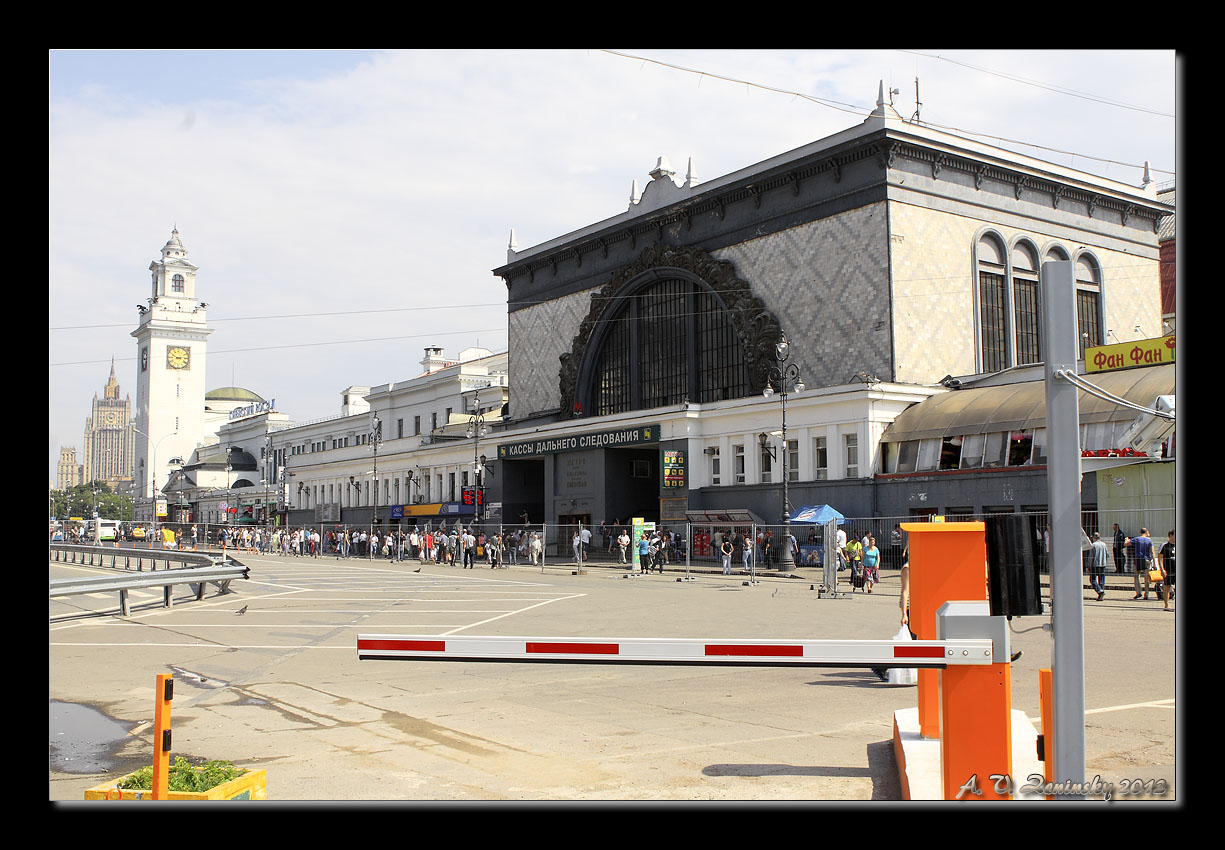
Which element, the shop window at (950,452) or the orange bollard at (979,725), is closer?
the orange bollard at (979,725)

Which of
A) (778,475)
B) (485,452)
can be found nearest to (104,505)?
(485,452)

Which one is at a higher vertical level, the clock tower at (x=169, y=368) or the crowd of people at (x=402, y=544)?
the clock tower at (x=169, y=368)

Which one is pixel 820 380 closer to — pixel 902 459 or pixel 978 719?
pixel 902 459

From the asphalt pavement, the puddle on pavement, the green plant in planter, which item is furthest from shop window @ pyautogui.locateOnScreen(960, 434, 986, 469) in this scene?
the green plant in planter

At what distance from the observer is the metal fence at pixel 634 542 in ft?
95.1

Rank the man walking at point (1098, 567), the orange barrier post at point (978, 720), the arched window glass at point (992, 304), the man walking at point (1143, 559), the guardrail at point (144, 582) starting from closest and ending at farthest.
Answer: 1. the orange barrier post at point (978, 720)
2. the guardrail at point (144, 582)
3. the man walking at point (1143, 559)
4. the man walking at point (1098, 567)
5. the arched window glass at point (992, 304)

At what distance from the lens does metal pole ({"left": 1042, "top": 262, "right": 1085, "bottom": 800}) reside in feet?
18.4

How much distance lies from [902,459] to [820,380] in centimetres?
646

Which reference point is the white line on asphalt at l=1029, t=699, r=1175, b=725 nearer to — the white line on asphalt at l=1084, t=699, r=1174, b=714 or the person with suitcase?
the white line on asphalt at l=1084, t=699, r=1174, b=714

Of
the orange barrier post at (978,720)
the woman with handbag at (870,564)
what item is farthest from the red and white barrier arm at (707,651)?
the woman with handbag at (870,564)

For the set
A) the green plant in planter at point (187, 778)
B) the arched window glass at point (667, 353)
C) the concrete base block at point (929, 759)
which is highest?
the arched window glass at point (667, 353)

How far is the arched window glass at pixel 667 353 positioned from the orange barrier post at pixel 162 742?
44.5 m

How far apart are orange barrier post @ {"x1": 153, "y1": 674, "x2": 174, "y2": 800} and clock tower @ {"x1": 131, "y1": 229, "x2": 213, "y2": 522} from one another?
141m

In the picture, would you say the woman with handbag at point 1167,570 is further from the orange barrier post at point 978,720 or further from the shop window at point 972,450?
the orange barrier post at point 978,720
